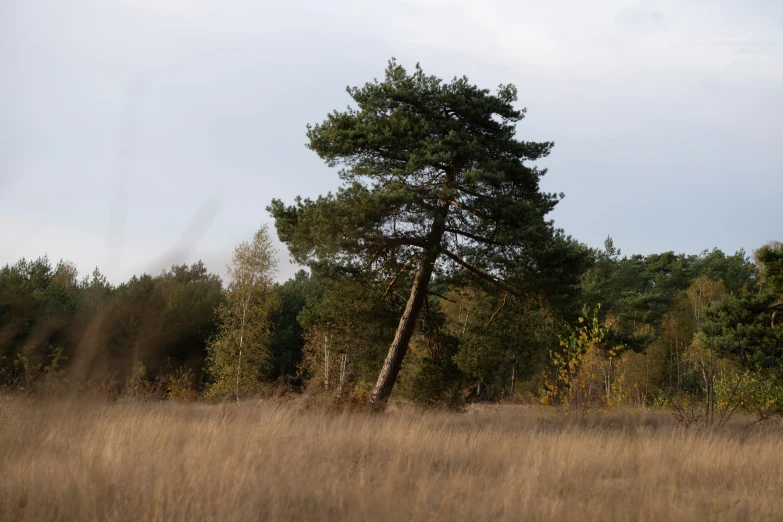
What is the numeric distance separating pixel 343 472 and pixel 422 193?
876 cm

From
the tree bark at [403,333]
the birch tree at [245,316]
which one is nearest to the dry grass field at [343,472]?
the tree bark at [403,333]

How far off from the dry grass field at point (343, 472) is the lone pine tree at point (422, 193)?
5298 mm

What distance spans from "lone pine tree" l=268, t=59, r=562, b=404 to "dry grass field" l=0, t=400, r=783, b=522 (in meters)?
5.30

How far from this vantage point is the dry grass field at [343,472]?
430 cm

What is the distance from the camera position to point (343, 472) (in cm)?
555

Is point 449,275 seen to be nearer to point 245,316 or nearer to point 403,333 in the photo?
point 403,333

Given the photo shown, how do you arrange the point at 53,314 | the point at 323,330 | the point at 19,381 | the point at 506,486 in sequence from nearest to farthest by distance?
the point at 506,486 < the point at 19,381 < the point at 323,330 < the point at 53,314

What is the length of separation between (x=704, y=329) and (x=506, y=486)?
14.8 meters

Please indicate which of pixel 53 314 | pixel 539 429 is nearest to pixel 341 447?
pixel 539 429

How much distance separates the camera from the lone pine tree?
42.2 feet

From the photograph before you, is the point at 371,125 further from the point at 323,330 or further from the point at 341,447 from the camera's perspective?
the point at 341,447

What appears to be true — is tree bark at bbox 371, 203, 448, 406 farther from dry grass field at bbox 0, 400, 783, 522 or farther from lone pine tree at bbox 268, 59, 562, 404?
dry grass field at bbox 0, 400, 783, 522

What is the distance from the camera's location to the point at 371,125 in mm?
13547

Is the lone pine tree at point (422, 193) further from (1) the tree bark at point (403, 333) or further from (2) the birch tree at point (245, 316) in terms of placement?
(2) the birch tree at point (245, 316)
